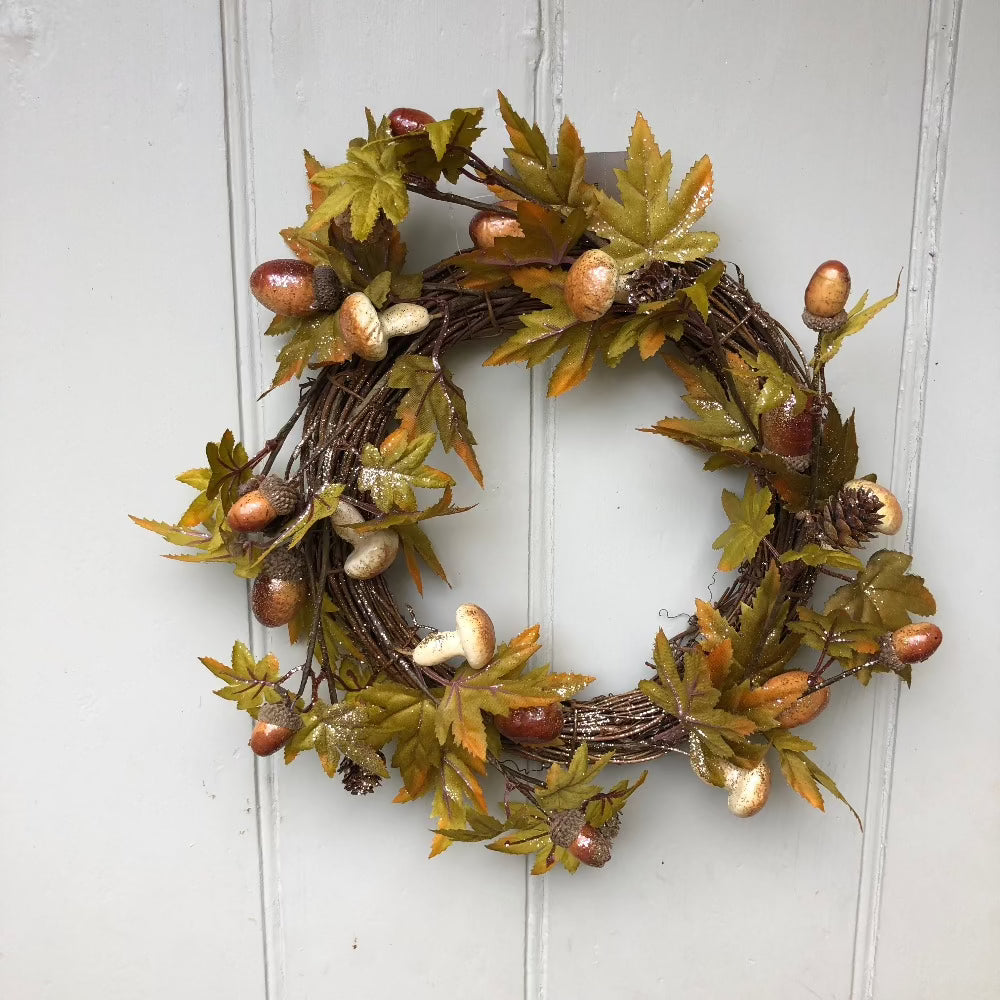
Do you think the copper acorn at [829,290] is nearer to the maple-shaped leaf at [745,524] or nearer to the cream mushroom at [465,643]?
the maple-shaped leaf at [745,524]

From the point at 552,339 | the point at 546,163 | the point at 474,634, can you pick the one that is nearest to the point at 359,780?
the point at 474,634

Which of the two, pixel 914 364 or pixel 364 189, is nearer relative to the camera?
pixel 364 189

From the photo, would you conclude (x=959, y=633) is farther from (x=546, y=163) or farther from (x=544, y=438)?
(x=546, y=163)

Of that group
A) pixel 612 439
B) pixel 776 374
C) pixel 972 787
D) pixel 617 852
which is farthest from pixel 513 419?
pixel 972 787

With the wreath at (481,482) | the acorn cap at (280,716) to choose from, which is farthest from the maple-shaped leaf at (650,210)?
the acorn cap at (280,716)

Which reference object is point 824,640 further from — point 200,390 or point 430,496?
point 200,390

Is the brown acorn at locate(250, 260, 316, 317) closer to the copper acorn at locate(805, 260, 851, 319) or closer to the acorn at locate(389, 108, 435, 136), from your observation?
Result: the acorn at locate(389, 108, 435, 136)

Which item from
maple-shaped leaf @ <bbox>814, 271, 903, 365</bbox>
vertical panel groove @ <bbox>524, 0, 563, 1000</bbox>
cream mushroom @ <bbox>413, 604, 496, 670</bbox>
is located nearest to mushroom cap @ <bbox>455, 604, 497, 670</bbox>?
cream mushroom @ <bbox>413, 604, 496, 670</bbox>
